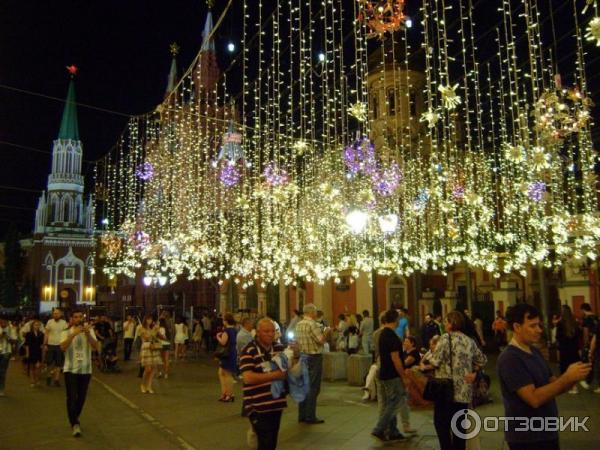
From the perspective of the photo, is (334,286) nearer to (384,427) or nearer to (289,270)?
(289,270)

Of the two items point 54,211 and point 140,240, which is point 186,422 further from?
point 54,211

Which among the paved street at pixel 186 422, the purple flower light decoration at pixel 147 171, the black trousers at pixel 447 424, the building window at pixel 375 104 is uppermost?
the building window at pixel 375 104

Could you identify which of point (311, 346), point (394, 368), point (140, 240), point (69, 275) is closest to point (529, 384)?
point (394, 368)

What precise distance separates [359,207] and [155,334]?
6742mm

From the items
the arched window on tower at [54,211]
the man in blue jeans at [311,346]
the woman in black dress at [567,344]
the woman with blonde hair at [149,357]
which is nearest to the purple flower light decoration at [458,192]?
the woman in black dress at [567,344]

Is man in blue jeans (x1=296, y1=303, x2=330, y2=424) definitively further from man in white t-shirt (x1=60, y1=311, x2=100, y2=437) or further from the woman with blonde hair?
the woman with blonde hair

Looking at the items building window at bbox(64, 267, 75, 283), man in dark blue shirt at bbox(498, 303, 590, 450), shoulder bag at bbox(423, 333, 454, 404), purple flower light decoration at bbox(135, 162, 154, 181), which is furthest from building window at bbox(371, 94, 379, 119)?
building window at bbox(64, 267, 75, 283)

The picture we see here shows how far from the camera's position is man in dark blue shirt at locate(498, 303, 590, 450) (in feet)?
11.1

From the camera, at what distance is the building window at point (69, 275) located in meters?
72.8

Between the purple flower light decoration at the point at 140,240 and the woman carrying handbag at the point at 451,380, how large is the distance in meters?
29.0

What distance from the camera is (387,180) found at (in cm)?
2177

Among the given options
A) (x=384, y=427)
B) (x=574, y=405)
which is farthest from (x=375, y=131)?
(x=384, y=427)

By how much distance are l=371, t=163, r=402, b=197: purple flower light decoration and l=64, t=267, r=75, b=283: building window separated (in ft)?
200

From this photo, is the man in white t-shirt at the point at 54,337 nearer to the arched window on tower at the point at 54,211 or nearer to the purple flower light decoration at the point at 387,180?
the purple flower light decoration at the point at 387,180
